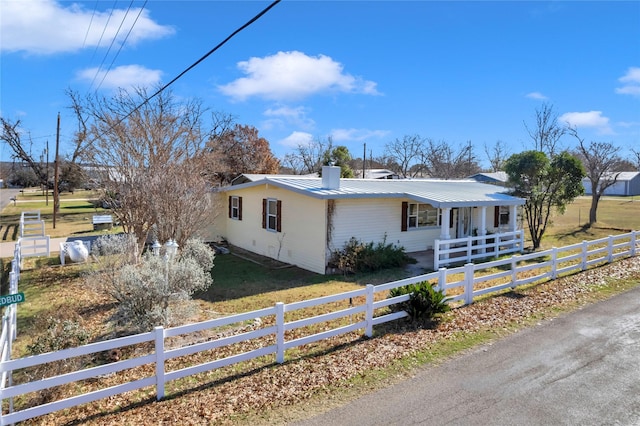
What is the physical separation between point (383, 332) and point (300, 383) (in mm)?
2415

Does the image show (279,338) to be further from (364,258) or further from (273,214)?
(273,214)

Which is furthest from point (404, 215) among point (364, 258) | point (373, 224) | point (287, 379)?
point (287, 379)

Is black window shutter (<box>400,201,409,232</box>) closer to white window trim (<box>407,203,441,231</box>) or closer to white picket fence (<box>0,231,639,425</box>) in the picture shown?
white window trim (<box>407,203,441,231</box>)

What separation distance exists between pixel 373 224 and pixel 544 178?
28.4ft

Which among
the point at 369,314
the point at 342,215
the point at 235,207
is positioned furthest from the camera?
the point at 235,207

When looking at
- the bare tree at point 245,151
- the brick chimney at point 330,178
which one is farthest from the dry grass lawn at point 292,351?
the bare tree at point 245,151

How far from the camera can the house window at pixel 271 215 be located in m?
16.2

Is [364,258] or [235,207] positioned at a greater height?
[235,207]

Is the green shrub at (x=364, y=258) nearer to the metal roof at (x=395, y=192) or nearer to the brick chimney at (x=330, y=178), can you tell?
the metal roof at (x=395, y=192)

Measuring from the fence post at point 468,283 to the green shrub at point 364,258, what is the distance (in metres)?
4.93

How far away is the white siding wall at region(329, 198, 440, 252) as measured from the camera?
14.3m

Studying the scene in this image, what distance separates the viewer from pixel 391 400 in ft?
17.3

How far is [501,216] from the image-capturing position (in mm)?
19766

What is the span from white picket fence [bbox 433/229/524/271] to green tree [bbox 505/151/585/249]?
2075 mm
